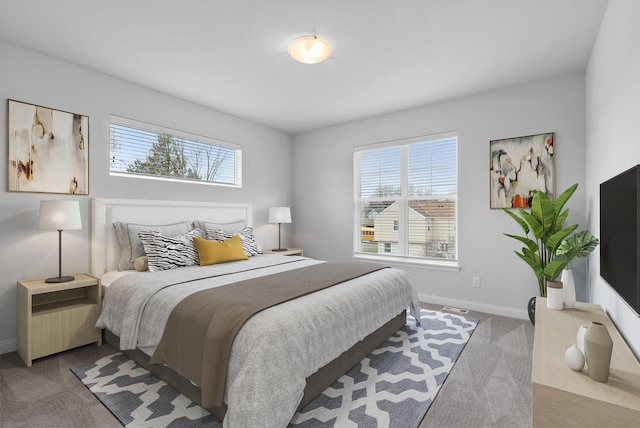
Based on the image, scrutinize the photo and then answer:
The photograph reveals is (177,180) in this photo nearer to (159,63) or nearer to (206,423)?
(159,63)

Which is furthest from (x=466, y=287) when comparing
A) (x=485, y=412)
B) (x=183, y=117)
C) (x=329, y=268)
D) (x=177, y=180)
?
(x=183, y=117)

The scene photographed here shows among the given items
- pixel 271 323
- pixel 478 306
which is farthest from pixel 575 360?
pixel 478 306

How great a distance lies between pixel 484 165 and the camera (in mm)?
3715

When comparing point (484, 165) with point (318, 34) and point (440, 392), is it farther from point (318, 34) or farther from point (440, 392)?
point (440, 392)

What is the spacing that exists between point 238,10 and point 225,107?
2.09 meters

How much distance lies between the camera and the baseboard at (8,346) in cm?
262

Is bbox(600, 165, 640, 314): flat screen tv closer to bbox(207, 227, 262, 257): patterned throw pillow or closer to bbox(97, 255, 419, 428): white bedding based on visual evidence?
bbox(97, 255, 419, 428): white bedding

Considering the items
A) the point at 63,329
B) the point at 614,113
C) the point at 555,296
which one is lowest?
the point at 63,329

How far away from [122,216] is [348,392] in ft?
9.31

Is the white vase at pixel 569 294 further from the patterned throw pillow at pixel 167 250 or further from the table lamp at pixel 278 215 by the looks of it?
the table lamp at pixel 278 215

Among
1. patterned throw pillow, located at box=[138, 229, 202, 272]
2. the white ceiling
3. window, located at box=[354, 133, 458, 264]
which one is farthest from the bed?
the white ceiling

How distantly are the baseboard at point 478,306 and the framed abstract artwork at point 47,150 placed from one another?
4.14 meters

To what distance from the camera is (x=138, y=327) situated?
2.28 m

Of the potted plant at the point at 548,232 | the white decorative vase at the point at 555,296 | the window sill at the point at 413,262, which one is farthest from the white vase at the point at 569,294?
the window sill at the point at 413,262
